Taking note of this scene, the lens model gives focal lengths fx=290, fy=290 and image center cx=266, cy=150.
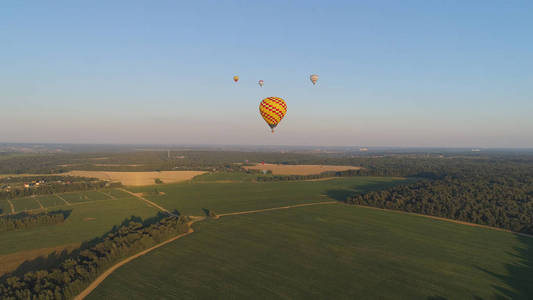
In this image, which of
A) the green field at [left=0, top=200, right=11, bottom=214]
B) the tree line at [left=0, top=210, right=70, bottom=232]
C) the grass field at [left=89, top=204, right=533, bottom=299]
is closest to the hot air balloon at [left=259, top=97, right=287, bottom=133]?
the grass field at [left=89, top=204, right=533, bottom=299]

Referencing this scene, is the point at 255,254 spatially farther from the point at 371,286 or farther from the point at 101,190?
the point at 101,190

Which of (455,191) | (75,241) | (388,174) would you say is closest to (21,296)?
(75,241)

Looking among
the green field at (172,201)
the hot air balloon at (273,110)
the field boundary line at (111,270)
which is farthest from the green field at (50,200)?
the hot air balloon at (273,110)

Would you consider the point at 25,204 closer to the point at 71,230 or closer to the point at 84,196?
the point at 84,196

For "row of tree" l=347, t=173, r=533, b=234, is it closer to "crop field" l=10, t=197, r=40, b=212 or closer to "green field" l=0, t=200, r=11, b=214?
"crop field" l=10, t=197, r=40, b=212

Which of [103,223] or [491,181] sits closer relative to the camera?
[103,223]
